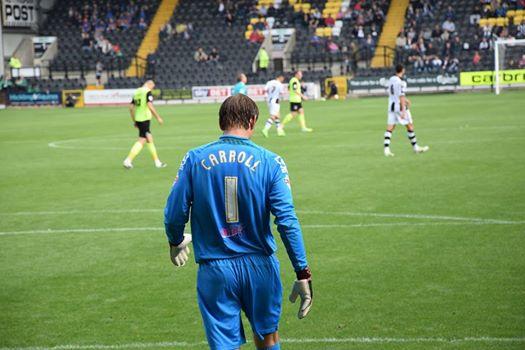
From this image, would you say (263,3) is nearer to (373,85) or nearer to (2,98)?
(373,85)

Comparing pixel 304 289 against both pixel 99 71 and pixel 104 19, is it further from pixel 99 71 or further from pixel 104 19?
pixel 104 19

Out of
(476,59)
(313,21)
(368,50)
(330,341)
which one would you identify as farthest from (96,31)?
(330,341)

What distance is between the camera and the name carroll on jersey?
5590 mm

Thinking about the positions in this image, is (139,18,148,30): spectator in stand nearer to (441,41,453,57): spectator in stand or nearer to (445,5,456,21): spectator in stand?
(445,5,456,21): spectator in stand

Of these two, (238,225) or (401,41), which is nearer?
(238,225)

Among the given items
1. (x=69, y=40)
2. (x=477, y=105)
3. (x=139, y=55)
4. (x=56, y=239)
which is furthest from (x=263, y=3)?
(x=56, y=239)

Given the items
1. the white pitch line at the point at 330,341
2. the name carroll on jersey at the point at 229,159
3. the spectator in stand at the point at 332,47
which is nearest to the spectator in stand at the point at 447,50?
the spectator in stand at the point at 332,47

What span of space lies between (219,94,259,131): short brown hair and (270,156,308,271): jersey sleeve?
32 centimetres

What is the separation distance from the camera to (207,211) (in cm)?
575

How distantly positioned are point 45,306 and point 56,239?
385cm

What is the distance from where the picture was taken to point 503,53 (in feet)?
160

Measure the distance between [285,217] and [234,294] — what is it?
1.94ft

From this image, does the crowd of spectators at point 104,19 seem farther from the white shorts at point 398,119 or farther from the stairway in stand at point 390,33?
the white shorts at point 398,119

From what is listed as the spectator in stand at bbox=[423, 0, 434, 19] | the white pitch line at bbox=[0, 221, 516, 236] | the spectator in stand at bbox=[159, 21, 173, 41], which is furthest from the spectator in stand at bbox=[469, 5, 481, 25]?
the white pitch line at bbox=[0, 221, 516, 236]
